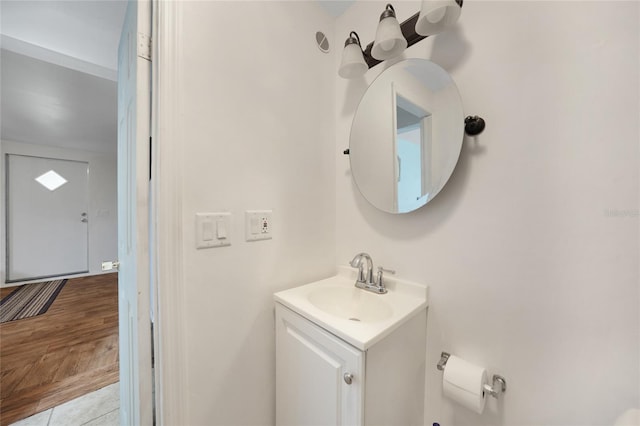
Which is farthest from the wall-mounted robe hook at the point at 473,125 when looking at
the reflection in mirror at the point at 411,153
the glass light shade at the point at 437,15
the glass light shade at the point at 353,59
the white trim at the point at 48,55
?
the white trim at the point at 48,55

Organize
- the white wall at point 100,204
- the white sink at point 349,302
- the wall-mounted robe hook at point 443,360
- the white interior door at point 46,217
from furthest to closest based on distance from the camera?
the white wall at point 100,204 → the white interior door at point 46,217 → the white sink at point 349,302 → the wall-mounted robe hook at point 443,360

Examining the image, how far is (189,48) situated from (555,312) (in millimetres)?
1431

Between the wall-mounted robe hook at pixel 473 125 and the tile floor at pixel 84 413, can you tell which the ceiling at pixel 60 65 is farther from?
the tile floor at pixel 84 413

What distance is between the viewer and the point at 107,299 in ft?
9.98

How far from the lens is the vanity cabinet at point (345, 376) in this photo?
642 mm

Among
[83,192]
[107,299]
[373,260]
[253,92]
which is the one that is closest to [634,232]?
[373,260]

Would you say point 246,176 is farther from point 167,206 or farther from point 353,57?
point 353,57

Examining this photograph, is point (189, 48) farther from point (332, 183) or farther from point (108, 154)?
point (108, 154)

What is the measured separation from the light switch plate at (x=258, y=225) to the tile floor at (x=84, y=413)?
149 centimetres

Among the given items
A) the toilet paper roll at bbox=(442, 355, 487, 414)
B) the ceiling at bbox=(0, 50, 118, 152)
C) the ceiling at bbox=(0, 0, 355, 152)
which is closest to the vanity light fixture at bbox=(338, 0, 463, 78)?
the ceiling at bbox=(0, 0, 355, 152)

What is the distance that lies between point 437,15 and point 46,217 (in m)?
5.75

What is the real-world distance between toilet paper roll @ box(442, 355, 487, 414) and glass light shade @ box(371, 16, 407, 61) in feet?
3.90

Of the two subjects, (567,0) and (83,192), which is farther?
(83,192)

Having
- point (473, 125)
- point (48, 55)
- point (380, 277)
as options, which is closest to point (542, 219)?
point (473, 125)
